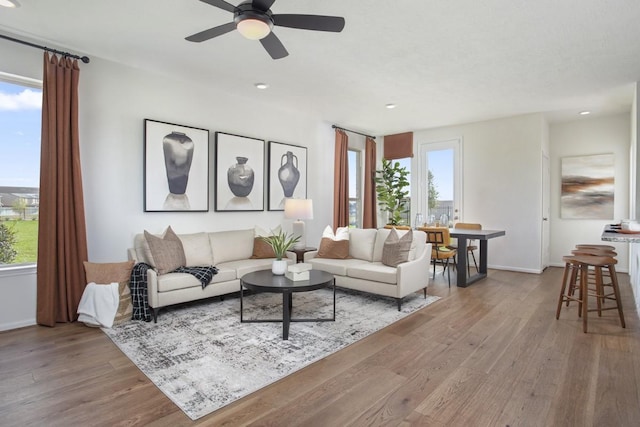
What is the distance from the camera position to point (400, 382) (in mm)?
2293

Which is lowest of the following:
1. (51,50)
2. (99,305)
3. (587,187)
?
(99,305)

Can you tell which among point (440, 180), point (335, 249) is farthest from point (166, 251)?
point (440, 180)

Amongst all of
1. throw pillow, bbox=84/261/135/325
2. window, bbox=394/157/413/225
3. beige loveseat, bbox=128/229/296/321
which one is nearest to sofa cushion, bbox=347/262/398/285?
beige loveseat, bbox=128/229/296/321

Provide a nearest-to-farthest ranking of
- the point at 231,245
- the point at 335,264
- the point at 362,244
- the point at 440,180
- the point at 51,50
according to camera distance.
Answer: the point at 51,50 → the point at 335,264 → the point at 231,245 → the point at 362,244 → the point at 440,180

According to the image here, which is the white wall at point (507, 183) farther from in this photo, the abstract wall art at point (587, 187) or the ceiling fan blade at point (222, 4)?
the ceiling fan blade at point (222, 4)

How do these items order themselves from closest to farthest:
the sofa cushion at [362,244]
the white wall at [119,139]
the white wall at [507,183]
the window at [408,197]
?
the white wall at [119,139] → the sofa cushion at [362,244] → the white wall at [507,183] → the window at [408,197]

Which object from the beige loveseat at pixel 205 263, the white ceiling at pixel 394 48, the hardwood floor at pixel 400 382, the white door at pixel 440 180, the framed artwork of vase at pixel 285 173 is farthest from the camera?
the white door at pixel 440 180

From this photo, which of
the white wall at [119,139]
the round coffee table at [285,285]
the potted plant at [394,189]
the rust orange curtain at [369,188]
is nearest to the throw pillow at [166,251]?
the white wall at [119,139]

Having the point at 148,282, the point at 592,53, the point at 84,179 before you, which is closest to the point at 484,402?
the point at 148,282

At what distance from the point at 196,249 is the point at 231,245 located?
53cm

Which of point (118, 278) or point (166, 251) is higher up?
point (166, 251)

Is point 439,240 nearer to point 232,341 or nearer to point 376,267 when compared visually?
point 376,267

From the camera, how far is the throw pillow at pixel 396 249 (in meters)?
4.12

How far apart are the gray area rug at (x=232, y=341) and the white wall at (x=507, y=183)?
2.79m
